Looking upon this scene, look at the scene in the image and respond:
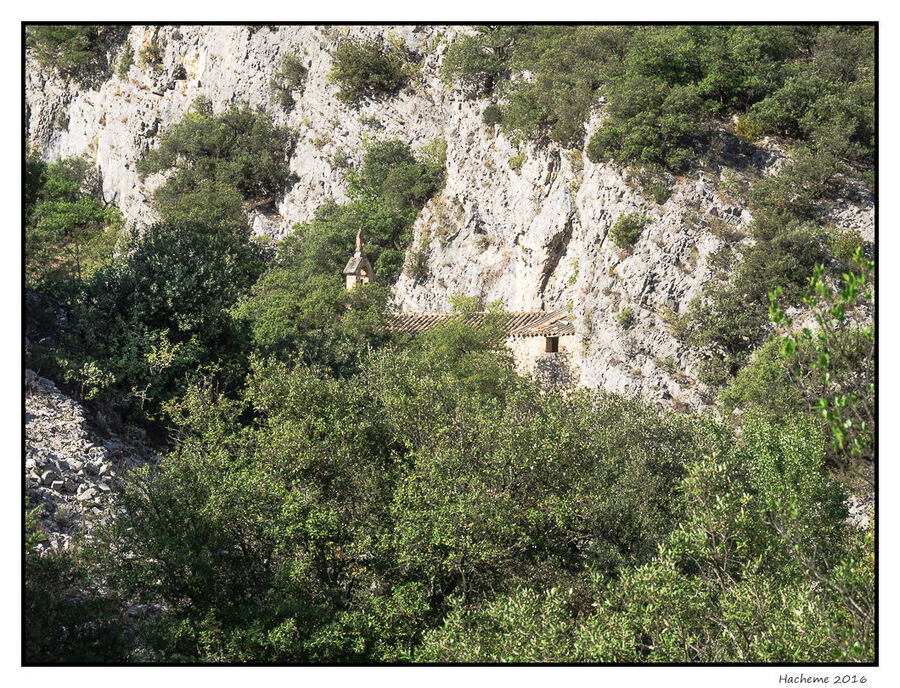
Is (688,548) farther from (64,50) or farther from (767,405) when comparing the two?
(64,50)

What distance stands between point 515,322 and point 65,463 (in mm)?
29021

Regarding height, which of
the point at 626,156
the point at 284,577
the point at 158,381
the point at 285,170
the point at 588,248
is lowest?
the point at 284,577

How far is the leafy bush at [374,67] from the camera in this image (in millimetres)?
61772

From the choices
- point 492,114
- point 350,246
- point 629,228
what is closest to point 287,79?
point 350,246


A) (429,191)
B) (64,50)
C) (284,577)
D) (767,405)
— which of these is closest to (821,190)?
(767,405)

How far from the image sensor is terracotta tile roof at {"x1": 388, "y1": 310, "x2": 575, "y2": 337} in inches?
1660

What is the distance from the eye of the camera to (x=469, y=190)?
2094 inches

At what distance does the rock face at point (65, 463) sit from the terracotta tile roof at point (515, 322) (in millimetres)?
23386

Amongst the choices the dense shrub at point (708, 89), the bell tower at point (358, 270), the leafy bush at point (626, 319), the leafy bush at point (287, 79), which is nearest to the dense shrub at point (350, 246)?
the bell tower at point (358, 270)

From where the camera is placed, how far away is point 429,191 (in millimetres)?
57906

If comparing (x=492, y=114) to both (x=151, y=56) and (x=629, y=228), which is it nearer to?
(x=629, y=228)

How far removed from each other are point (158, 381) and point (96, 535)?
41.3ft

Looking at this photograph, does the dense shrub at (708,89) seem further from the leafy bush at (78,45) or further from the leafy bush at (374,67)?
the leafy bush at (78,45)

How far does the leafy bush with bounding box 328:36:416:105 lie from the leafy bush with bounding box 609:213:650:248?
27907 millimetres
